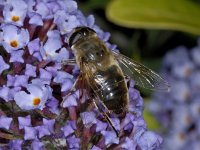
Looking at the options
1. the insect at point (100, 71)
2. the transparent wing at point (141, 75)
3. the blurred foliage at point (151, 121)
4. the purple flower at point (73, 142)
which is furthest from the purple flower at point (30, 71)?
the blurred foliage at point (151, 121)

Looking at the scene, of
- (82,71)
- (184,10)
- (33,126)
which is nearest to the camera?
(33,126)

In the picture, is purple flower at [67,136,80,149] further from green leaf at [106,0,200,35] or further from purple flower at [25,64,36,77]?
green leaf at [106,0,200,35]

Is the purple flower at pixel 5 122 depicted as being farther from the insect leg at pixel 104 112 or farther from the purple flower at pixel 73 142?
the insect leg at pixel 104 112

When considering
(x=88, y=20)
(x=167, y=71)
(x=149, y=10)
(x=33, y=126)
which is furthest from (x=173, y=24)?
(x=33, y=126)

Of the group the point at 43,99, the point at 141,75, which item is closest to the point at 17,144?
the point at 43,99

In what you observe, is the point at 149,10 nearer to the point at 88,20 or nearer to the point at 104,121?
the point at 88,20

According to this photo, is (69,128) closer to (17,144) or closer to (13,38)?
(17,144)

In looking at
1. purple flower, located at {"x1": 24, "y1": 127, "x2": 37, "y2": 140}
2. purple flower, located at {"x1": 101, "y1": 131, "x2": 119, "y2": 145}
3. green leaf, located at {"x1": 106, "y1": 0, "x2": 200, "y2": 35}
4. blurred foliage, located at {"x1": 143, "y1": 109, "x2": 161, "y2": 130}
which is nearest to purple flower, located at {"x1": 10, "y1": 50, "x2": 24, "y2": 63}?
purple flower, located at {"x1": 24, "y1": 127, "x2": 37, "y2": 140}
